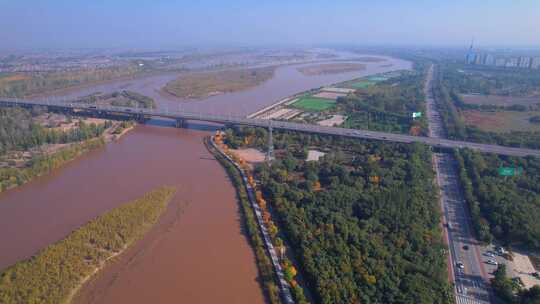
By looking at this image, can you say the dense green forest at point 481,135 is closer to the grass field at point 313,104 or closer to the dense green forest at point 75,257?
the grass field at point 313,104

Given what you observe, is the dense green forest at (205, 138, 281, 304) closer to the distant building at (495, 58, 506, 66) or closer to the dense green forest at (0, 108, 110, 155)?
the dense green forest at (0, 108, 110, 155)

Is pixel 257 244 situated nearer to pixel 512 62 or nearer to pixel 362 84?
pixel 362 84

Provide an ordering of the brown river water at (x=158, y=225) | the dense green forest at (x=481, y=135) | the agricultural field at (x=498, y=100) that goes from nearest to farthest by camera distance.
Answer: the brown river water at (x=158, y=225)
the dense green forest at (x=481, y=135)
the agricultural field at (x=498, y=100)

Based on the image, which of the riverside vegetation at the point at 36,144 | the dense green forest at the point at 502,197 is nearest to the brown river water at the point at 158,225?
the riverside vegetation at the point at 36,144

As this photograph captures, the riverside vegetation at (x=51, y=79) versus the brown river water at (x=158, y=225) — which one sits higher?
the riverside vegetation at (x=51, y=79)

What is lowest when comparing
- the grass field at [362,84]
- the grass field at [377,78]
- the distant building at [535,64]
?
the grass field at [362,84]

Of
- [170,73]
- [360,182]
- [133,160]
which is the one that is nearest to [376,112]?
[360,182]

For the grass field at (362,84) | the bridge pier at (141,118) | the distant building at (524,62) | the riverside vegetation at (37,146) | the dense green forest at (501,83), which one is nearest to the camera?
the riverside vegetation at (37,146)
